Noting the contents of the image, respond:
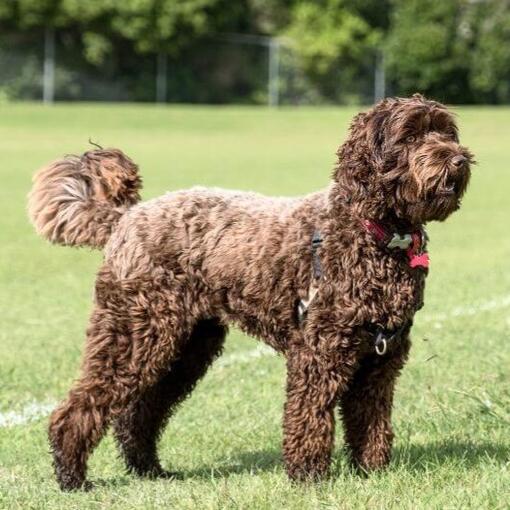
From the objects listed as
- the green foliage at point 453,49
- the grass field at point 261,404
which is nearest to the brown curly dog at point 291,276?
the grass field at point 261,404

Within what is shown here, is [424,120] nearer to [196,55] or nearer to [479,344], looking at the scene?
[479,344]

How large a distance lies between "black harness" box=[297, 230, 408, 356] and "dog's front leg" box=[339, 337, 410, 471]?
23 centimetres

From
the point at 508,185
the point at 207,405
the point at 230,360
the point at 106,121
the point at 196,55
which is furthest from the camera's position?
the point at 196,55

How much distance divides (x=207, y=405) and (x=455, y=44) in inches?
1855

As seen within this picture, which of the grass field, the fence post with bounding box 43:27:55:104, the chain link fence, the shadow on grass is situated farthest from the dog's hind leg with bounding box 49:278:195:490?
the chain link fence

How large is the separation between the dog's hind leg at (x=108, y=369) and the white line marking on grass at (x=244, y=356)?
1.66 m

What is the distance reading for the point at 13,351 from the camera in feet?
32.7

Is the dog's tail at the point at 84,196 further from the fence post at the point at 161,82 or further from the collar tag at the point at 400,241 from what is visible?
the fence post at the point at 161,82

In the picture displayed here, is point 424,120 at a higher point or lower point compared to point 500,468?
higher

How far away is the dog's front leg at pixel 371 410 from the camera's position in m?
6.02

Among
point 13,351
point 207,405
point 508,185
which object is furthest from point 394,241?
point 508,185

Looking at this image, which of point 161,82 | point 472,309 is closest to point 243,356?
point 472,309

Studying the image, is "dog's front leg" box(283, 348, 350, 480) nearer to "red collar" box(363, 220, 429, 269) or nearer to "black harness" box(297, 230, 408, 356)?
"black harness" box(297, 230, 408, 356)

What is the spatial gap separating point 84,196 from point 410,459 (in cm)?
220
